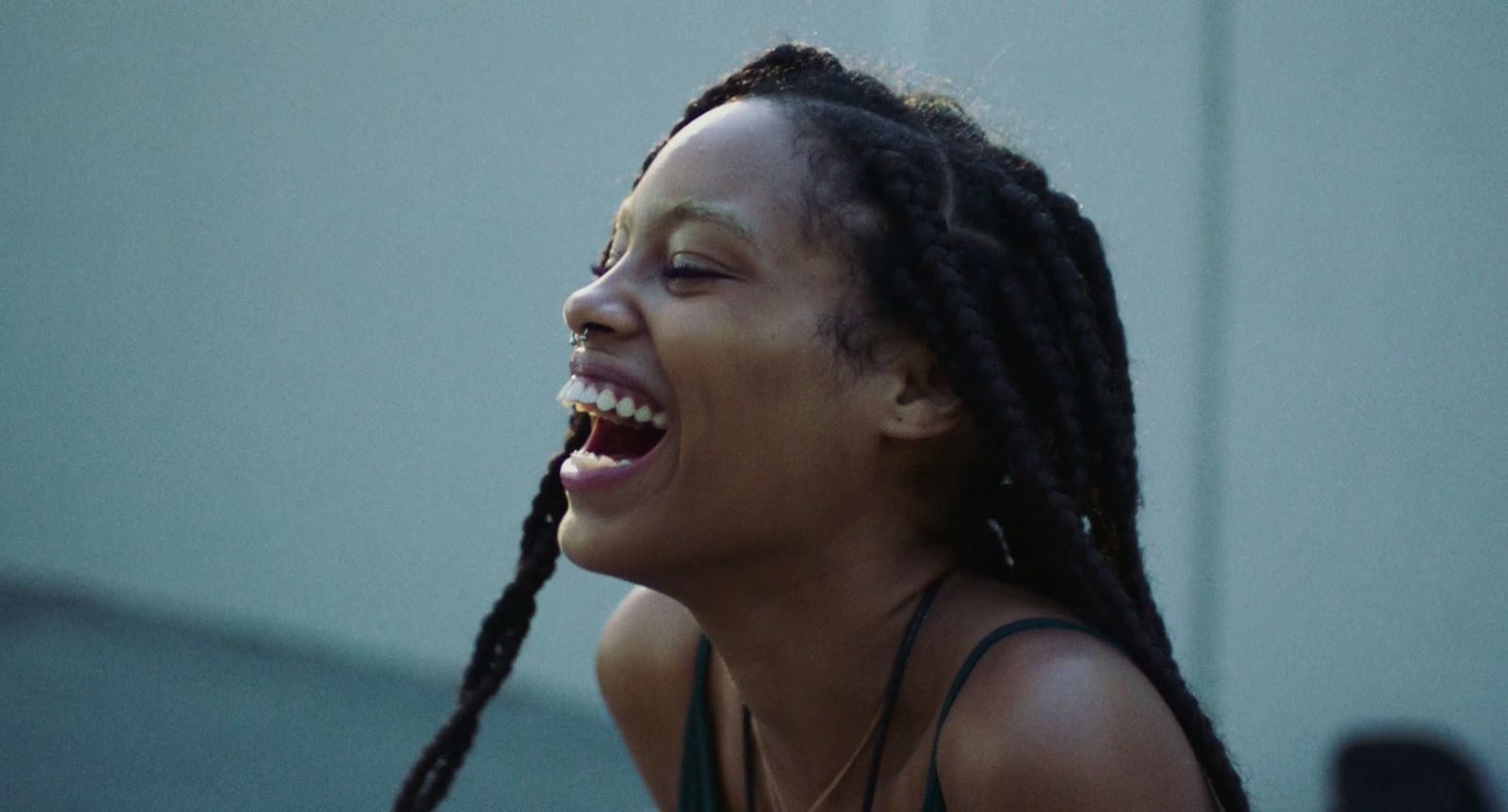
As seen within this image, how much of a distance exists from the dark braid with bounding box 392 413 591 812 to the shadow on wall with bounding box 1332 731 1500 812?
2.60 metres

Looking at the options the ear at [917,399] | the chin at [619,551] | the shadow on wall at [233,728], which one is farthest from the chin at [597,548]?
the shadow on wall at [233,728]

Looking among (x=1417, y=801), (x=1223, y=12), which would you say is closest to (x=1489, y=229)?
(x=1223, y=12)

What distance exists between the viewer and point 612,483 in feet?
6.41

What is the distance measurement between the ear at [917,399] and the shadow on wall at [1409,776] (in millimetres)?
2637

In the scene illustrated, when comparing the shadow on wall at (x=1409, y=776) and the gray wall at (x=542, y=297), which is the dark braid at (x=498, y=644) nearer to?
the gray wall at (x=542, y=297)

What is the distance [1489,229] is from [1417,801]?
1.52 metres

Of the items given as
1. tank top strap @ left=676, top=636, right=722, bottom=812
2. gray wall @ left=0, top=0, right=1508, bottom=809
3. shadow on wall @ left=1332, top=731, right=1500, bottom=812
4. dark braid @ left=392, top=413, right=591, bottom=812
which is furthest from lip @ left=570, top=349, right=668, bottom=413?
shadow on wall @ left=1332, top=731, right=1500, bottom=812

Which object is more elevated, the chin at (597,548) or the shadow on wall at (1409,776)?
the chin at (597,548)

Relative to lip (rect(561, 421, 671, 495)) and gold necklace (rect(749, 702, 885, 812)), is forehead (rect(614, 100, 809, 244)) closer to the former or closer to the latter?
lip (rect(561, 421, 671, 495))

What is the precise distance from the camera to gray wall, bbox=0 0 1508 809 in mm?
4031

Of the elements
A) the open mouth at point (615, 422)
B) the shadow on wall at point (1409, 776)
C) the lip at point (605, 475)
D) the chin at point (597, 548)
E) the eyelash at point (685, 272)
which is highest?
the eyelash at point (685, 272)

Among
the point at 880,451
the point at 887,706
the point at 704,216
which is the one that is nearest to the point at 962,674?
the point at 887,706

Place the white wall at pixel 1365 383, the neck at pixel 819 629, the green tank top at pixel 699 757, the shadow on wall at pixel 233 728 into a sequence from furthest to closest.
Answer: the shadow on wall at pixel 233 728 < the white wall at pixel 1365 383 < the green tank top at pixel 699 757 < the neck at pixel 819 629

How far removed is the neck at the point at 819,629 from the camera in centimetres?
203
